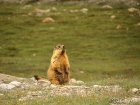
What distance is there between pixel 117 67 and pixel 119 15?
45157 millimetres

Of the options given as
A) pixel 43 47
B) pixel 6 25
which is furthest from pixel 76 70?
pixel 6 25

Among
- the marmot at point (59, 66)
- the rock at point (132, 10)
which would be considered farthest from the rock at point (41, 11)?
the marmot at point (59, 66)

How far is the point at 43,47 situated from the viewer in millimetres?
73125

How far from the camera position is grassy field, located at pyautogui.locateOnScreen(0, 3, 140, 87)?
179 ft

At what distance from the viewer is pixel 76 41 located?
78.6m

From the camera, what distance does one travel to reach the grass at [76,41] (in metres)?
54.5

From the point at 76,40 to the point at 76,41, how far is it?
32.8 inches

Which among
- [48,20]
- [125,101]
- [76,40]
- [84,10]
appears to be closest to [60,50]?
[125,101]

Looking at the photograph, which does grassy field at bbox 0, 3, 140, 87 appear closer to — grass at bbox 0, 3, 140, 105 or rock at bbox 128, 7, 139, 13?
grass at bbox 0, 3, 140, 105

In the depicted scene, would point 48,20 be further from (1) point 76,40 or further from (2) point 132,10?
(2) point 132,10

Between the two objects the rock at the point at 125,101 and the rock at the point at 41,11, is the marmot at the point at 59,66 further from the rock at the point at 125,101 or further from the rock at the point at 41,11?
the rock at the point at 41,11

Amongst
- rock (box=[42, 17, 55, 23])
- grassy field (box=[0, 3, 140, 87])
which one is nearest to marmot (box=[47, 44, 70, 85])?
grassy field (box=[0, 3, 140, 87])

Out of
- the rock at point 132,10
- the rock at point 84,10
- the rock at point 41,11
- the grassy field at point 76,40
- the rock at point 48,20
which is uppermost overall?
the rock at point 41,11

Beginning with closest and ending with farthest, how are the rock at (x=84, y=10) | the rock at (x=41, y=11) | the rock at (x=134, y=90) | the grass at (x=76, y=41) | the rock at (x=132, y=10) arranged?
the rock at (x=134, y=90)
the grass at (x=76, y=41)
the rock at (x=132, y=10)
the rock at (x=41, y=11)
the rock at (x=84, y=10)
